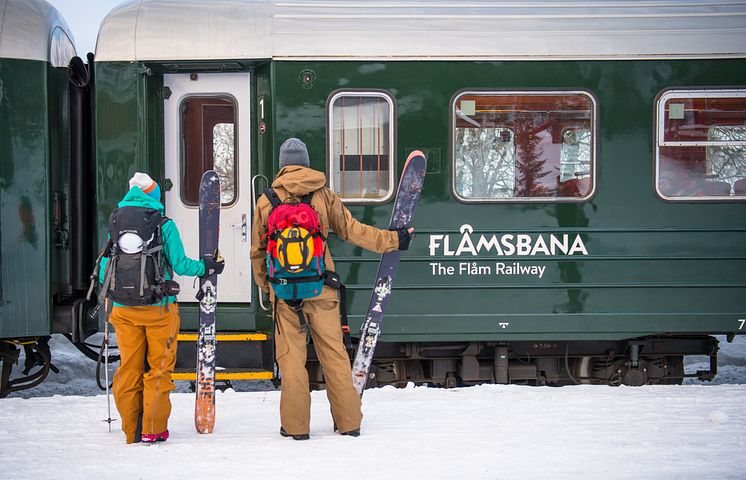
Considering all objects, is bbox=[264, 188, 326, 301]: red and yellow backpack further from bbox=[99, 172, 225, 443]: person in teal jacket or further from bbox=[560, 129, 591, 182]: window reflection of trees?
bbox=[560, 129, 591, 182]: window reflection of trees

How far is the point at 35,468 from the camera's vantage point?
179 inches

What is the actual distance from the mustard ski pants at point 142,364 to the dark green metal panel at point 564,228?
2.17m

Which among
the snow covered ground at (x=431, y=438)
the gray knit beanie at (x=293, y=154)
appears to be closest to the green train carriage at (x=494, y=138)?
the snow covered ground at (x=431, y=438)

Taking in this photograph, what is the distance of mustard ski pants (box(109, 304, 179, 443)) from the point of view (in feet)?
16.0

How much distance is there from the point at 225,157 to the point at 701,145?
3946 mm

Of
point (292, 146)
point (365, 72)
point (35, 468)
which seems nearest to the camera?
point (35, 468)

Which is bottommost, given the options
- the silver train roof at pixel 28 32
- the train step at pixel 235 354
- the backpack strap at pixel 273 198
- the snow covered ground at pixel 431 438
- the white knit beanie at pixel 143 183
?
the snow covered ground at pixel 431 438

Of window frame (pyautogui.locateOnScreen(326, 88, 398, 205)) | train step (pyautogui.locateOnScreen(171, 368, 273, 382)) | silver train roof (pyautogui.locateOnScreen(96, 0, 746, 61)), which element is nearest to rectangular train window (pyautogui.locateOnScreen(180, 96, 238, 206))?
silver train roof (pyautogui.locateOnScreen(96, 0, 746, 61))

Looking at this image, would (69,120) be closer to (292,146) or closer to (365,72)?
(365,72)

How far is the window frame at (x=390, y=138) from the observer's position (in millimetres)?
6840

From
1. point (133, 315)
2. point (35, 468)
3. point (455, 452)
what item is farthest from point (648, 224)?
point (35, 468)

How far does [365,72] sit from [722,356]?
5718 mm

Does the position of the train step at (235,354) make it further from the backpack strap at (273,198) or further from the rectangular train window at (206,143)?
the backpack strap at (273,198)

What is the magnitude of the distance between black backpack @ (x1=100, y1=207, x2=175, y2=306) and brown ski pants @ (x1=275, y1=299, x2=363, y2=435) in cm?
73
